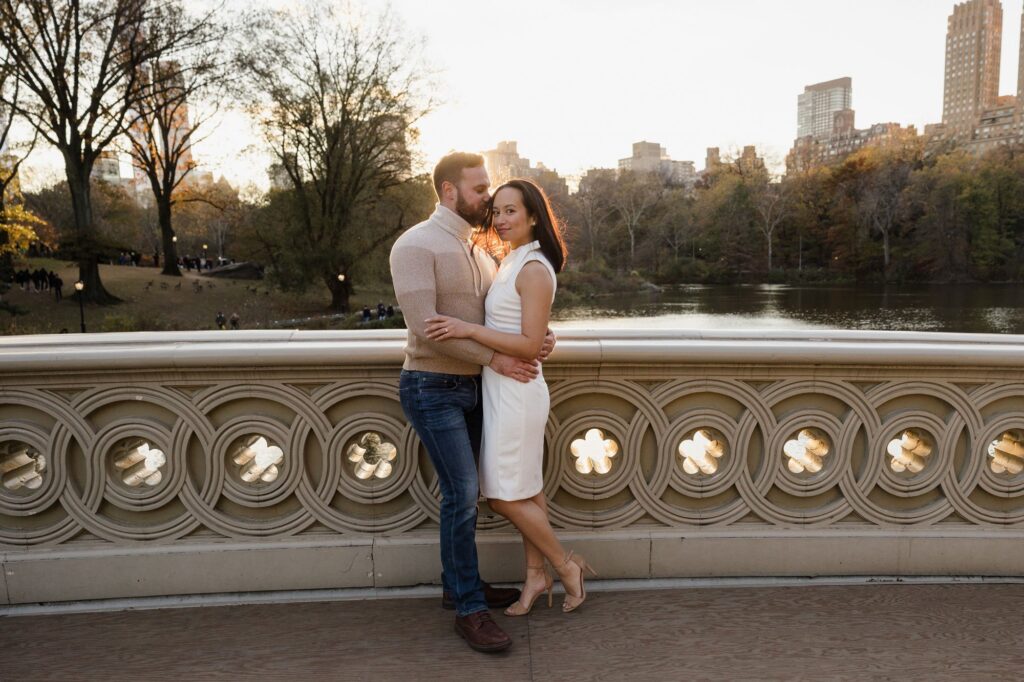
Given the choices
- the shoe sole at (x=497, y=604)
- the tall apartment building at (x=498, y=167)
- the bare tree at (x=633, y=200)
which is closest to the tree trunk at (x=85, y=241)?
the tall apartment building at (x=498, y=167)

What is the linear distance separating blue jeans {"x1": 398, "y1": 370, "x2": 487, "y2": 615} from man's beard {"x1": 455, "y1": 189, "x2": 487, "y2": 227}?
58 cm

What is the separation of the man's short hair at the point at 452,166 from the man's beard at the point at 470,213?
0.07 metres

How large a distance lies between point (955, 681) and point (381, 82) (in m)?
32.9

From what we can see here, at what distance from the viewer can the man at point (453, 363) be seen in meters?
2.34

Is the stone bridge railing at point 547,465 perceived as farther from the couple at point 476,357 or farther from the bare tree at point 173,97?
the bare tree at point 173,97

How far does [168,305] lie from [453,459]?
107ft

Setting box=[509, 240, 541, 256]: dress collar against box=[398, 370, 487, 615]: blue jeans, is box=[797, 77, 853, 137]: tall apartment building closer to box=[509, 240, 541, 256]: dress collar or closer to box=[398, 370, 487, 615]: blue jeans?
box=[509, 240, 541, 256]: dress collar

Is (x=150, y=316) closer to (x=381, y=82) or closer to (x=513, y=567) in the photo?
(x=381, y=82)

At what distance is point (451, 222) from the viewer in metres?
2.46

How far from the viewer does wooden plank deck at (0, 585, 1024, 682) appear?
224 cm

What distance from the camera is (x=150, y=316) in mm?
27078

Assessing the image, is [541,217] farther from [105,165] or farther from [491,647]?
[105,165]

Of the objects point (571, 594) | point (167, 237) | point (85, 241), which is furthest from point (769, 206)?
point (571, 594)

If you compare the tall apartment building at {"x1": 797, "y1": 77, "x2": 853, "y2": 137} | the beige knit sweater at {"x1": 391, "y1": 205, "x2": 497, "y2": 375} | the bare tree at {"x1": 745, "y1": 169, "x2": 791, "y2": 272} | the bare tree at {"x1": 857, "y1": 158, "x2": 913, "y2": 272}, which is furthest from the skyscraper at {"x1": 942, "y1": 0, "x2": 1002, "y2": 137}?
the beige knit sweater at {"x1": 391, "y1": 205, "x2": 497, "y2": 375}
